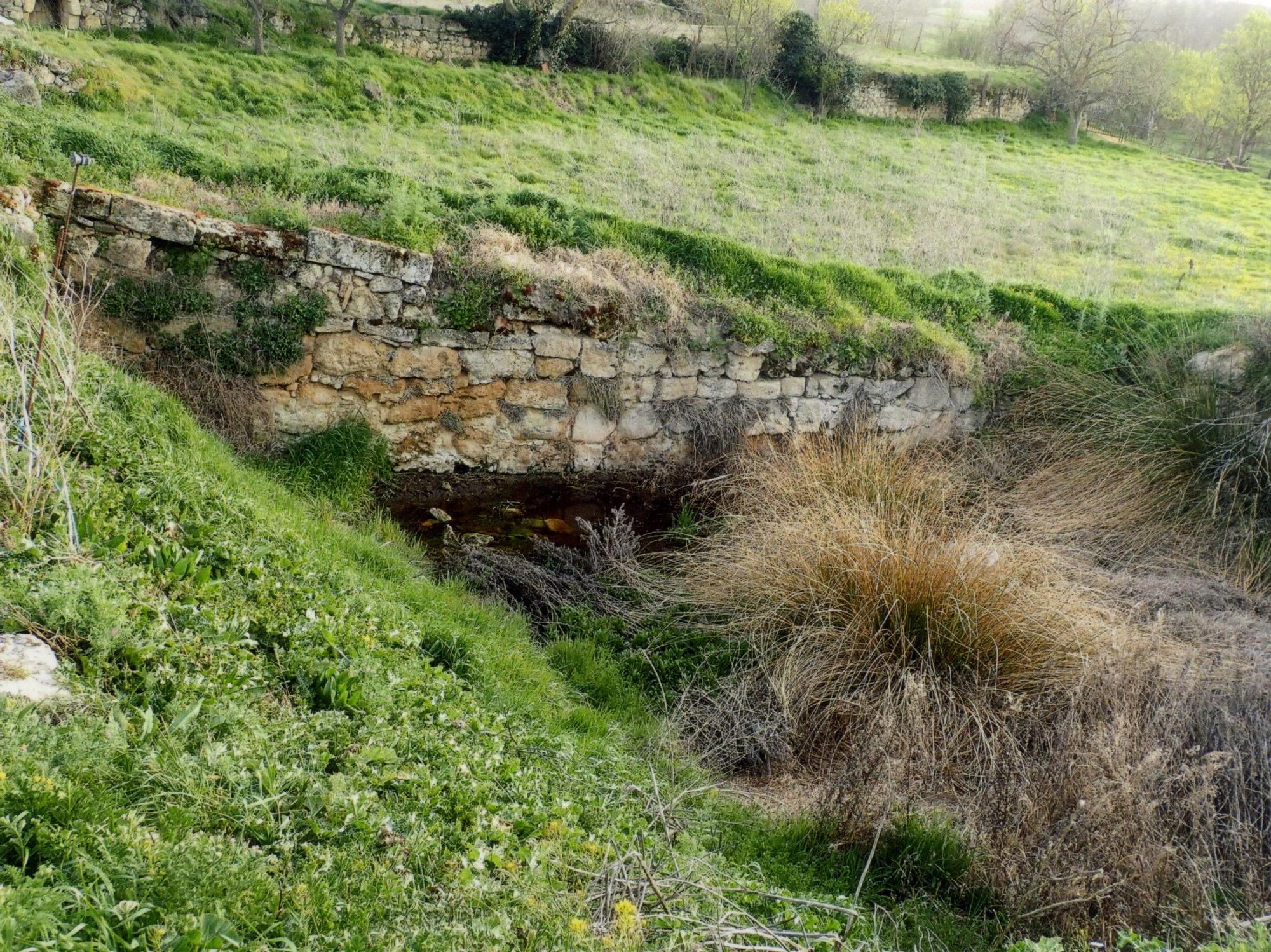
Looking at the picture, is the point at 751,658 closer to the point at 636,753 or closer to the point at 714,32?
the point at 636,753

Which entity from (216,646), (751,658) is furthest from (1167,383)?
(216,646)

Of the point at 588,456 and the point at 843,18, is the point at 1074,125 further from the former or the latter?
the point at 588,456

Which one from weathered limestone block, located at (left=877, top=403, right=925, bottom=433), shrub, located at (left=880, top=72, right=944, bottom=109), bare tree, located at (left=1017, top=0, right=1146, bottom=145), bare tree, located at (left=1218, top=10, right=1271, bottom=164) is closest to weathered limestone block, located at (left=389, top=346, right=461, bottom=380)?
weathered limestone block, located at (left=877, top=403, right=925, bottom=433)

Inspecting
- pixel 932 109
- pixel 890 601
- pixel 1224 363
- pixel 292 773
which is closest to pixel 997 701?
pixel 890 601

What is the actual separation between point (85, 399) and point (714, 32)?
21442 millimetres

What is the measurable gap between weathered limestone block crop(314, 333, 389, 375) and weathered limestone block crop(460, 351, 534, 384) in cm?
76

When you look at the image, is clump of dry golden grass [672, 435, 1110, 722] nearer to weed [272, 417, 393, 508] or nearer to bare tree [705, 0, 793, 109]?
weed [272, 417, 393, 508]

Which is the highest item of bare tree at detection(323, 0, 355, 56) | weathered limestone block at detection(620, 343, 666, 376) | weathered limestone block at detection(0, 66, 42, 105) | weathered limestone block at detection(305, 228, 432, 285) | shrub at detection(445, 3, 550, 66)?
shrub at detection(445, 3, 550, 66)

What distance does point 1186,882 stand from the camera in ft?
10.8

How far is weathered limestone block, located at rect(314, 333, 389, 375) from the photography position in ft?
24.5

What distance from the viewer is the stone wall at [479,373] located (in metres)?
6.90

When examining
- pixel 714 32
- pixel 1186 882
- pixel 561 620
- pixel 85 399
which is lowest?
pixel 561 620

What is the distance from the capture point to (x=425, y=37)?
17156 mm

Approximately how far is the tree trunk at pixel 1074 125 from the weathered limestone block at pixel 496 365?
72.5 feet
